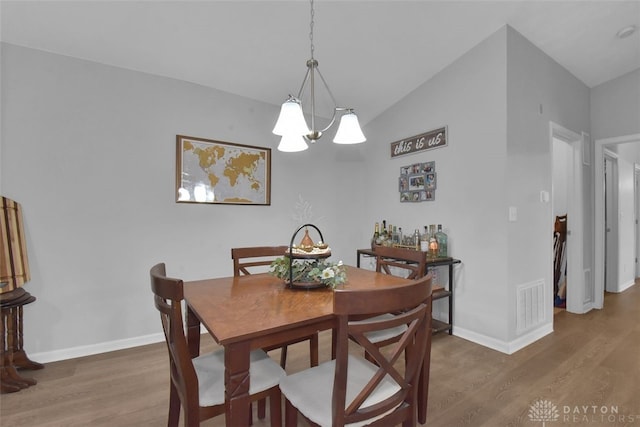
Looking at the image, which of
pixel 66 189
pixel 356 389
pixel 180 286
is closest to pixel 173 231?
pixel 66 189

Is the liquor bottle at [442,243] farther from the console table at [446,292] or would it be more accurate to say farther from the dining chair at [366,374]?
the dining chair at [366,374]

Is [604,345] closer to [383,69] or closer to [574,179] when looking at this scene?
[574,179]

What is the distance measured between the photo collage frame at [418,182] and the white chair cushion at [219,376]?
7.93 ft

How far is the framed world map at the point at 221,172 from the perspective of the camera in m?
2.87

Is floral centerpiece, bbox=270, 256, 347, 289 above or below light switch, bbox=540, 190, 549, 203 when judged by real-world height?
below

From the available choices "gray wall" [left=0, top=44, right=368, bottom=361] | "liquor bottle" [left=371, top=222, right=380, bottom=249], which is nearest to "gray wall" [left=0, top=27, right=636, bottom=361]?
"gray wall" [left=0, top=44, right=368, bottom=361]

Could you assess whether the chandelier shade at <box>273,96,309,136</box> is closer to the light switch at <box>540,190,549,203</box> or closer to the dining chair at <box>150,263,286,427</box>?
the dining chair at <box>150,263,286,427</box>

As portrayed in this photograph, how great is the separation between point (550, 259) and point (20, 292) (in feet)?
14.8

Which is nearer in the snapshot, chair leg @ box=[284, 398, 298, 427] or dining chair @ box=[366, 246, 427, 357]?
chair leg @ box=[284, 398, 298, 427]

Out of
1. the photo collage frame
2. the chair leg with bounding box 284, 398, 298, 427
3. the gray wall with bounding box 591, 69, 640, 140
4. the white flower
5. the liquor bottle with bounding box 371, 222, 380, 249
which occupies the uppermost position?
the gray wall with bounding box 591, 69, 640, 140

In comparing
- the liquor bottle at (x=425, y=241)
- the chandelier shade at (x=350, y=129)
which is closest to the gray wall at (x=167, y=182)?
the liquor bottle at (x=425, y=241)

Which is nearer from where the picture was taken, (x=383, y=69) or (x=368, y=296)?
(x=368, y=296)

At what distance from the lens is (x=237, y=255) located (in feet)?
7.06

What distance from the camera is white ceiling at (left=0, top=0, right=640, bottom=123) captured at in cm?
211
